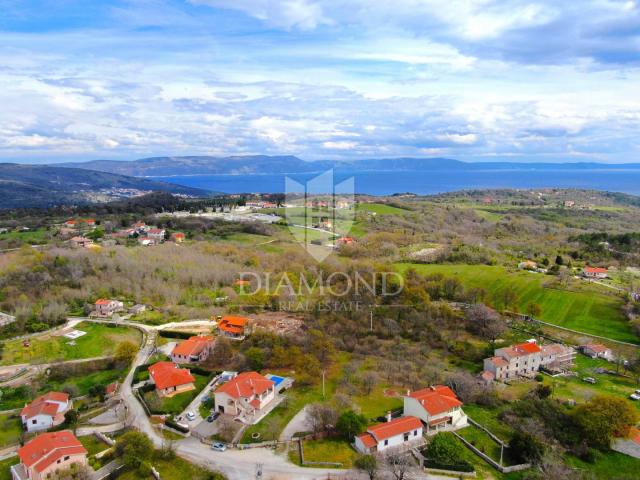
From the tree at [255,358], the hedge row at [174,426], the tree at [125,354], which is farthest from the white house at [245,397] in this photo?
the tree at [125,354]

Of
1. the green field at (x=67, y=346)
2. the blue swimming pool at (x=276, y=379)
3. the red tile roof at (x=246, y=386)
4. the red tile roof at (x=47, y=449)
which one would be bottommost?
the green field at (x=67, y=346)

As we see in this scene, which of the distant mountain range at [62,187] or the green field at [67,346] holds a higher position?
the distant mountain range at [62,187]

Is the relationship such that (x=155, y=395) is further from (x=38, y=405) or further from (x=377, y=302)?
(x=377, y=302)

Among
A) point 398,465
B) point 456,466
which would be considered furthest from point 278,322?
point 456,466

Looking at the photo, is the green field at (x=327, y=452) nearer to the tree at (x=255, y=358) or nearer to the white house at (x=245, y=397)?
the white house at (x=245, y=397)

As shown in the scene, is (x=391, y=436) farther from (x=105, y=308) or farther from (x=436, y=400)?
(x=105, y=308)

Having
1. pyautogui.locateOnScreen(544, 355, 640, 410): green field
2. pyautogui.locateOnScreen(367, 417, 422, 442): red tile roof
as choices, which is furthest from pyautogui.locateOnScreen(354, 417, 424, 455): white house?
pyautogui.locateOnScreen(544, 355, 640, 410): green field

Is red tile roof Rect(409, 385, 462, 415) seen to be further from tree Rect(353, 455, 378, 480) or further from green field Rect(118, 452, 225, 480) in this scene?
green field Rect(118, 452, 225, 480)
